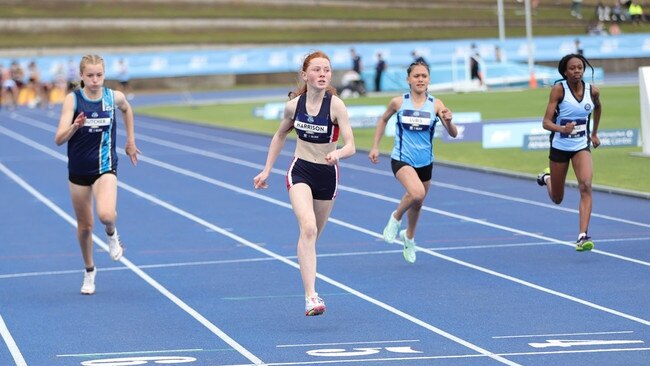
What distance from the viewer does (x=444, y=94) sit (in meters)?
48.6

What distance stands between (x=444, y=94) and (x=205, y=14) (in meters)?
22.8

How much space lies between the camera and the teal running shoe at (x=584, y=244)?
481 inches

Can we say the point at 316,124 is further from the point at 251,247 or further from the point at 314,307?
the point at 251,247

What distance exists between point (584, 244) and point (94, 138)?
445 cm

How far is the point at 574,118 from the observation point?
41.6ft

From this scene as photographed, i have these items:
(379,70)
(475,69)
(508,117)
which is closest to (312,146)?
(508,117)

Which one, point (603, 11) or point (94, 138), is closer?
point (94, 138)

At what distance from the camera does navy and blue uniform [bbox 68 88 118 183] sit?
10.8m

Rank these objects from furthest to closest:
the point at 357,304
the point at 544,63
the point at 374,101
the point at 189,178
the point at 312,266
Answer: the point at 544,63
the point at 374,101
the point at 189,178
the point at 357,304
the point at 312,266

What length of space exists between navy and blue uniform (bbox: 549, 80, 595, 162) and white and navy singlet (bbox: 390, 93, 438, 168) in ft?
4.18

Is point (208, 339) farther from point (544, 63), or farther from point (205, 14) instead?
point (205, 14)

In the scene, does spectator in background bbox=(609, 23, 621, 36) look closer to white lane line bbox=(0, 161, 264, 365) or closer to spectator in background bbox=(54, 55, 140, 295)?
white lane line bbox=(0, 161, 264, 365)

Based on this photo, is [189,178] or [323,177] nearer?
[323,177]

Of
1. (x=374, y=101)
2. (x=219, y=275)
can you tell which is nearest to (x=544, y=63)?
(x=374, y=101)
